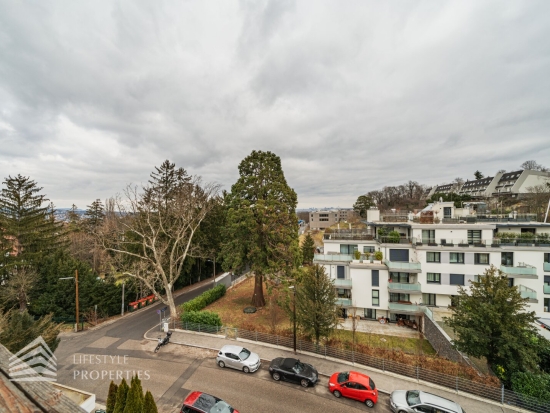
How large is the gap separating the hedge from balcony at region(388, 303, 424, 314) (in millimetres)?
18386

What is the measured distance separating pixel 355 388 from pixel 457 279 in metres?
17.2

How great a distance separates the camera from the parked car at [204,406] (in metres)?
11.2

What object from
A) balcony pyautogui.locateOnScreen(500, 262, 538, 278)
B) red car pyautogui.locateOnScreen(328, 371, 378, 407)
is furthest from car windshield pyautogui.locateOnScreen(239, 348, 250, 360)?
balcony pyautogui.locateOnScreen(500, 262, 538, 278)

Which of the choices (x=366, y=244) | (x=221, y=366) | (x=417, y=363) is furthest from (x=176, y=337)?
(x=366, y=244)

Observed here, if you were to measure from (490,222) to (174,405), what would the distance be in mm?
30768

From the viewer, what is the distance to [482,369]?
1545 centimetres

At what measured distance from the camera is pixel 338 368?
15.9m

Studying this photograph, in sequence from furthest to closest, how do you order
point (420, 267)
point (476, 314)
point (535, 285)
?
point (420, 267)
point (535, 285)
point (476, 314)

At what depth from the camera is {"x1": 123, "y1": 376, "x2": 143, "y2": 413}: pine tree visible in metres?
7.86

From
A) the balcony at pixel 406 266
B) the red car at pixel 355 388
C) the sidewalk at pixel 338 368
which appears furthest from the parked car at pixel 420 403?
the balcony at pixel 406 266

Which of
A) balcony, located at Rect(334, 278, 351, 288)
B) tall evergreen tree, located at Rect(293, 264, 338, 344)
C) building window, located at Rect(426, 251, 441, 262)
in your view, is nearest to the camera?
tall evergreen tree, located at Rect(293, 264, 338, 344)

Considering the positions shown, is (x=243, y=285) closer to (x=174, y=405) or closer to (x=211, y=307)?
(x=211, y=307)

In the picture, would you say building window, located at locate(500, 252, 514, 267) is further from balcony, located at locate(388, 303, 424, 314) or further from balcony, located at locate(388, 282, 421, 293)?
balcony, located at locate(388, 303, 424, 314)

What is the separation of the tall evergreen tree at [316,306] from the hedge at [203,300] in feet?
36.3
